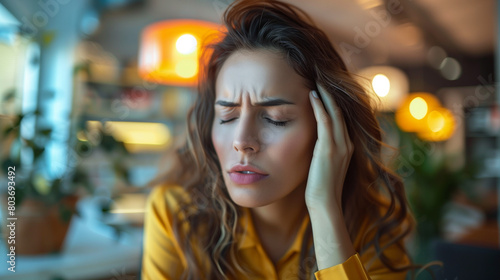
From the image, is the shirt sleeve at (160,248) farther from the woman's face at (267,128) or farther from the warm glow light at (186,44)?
the warm glow light at (186,44)

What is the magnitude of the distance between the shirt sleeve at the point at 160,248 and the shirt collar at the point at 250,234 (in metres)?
0.11

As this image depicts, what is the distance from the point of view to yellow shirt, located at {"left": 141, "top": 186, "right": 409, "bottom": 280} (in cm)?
58

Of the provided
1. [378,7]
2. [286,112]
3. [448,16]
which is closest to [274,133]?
[286,112]

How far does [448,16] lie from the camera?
2607 mm

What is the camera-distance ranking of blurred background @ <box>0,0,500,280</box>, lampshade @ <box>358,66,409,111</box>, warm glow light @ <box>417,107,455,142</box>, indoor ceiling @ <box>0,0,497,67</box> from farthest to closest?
warm glow light @ <box>417,107,455,142</box>, lampshade @ <box>358,66,409,111</box>, indoor ceiling @ <box>0,0,497,67</box>, blurred background @ <box>0,0,500,280</box>

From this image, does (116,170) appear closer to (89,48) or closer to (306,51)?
(89,48)

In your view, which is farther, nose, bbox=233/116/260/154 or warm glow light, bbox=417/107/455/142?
warm glow light, bbox=417/107/455/142

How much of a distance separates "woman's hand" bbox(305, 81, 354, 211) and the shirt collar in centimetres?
12

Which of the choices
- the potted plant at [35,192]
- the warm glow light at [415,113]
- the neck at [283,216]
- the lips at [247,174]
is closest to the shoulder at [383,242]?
the neck at [283,216]

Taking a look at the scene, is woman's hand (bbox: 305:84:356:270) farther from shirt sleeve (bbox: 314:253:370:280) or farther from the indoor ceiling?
the indoor ceiling

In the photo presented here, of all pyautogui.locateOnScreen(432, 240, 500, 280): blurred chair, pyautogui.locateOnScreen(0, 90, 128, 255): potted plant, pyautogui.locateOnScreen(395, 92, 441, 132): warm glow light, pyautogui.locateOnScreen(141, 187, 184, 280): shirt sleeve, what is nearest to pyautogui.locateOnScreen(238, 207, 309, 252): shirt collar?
pyautogui.locateOnScreen(141, 187, 184, 280): shirt sleeve

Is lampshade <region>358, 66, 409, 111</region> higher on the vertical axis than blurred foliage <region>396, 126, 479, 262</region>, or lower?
higher

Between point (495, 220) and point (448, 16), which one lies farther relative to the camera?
point (448, 16)

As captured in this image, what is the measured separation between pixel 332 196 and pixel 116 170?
2.26ft
